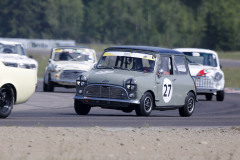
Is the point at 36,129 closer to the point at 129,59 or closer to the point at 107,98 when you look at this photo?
the point at 107,98

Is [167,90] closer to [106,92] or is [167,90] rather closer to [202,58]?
[106,92]

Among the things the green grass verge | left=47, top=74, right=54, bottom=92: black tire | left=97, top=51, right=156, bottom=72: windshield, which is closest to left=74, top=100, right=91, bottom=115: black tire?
left=97, top=51, right=156, bottom=72: windshield

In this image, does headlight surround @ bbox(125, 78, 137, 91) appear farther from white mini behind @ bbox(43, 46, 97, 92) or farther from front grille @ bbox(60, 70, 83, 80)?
front grille @ bbox(60, 70, 83, 80)

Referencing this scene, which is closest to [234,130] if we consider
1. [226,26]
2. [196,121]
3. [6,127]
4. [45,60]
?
[196,121]

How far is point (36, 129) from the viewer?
10.9 m

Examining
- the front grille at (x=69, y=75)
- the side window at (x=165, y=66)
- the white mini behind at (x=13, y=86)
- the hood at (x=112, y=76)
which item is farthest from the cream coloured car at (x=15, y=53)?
the white mini behind at (x=13, y=86)

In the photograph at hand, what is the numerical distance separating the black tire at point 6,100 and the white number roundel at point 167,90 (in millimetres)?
3876

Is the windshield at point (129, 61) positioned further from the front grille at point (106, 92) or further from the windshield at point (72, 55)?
the windshield at point (72, 55)

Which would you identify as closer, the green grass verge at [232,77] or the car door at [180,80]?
the car door at [180,80]

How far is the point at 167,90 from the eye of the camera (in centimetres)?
1573

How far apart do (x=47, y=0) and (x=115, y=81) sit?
92197 mm

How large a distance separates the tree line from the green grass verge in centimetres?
2651

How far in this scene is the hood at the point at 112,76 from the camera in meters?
14.6

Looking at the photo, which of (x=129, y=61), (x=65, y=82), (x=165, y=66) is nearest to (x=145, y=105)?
(x=129, y=61)
